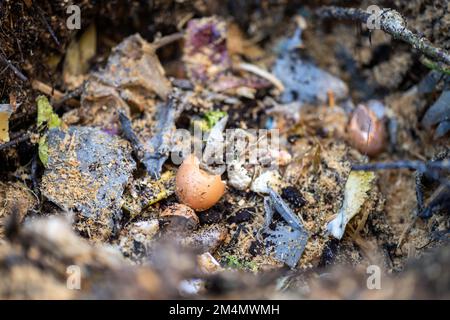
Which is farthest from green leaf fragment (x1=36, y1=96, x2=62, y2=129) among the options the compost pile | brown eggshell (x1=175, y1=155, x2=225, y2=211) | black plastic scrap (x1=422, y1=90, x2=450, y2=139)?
black plastic scrap (x1=422, y1=90, x2=450, y2=139)

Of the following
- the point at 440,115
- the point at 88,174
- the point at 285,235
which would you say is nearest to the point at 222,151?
the point at 285,235

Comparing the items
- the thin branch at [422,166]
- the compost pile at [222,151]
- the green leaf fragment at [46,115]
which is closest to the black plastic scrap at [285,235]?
the compost pile at [222,151]

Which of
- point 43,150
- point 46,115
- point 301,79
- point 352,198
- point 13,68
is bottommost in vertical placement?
point 352,198

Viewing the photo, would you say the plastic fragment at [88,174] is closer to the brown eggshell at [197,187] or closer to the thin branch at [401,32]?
the brown eggshell at [197,187]

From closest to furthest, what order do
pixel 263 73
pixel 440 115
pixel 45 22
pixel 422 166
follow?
pixel 422 166, pixel 45 22, pixel 440 115, pixel 263 73

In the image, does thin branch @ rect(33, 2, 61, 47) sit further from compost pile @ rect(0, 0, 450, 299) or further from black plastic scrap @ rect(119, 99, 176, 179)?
black plastic scrap @ rect(119, 99, 176, 179)

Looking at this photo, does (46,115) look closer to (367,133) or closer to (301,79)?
(301,79)
